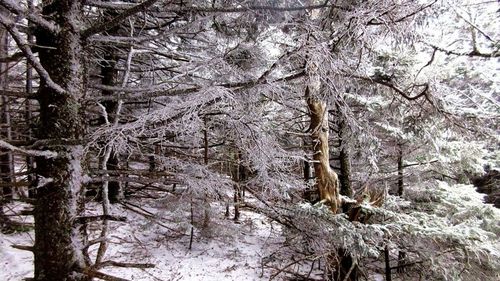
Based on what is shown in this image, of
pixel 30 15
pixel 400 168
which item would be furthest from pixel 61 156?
pixel 400 168

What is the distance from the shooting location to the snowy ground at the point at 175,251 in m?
5.93

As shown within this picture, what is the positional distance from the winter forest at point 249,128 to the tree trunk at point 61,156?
0.5 inches

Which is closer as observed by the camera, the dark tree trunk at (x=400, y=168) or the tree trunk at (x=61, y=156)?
the tree trunk at (x=61, y=156)

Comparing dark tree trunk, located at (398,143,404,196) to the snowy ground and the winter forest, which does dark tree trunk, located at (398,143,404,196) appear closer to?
the winter forest

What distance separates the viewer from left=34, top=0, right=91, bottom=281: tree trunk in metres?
2.22

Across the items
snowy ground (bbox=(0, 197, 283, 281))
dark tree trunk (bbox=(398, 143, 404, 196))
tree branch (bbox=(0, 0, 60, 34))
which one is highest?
tree branch (bbox=(0, 0, 60, 34))

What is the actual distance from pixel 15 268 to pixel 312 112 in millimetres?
→ 6190

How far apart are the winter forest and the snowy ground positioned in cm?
5

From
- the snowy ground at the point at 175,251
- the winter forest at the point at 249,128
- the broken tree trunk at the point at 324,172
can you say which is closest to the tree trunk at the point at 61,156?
the winter forest at the point at 249,128

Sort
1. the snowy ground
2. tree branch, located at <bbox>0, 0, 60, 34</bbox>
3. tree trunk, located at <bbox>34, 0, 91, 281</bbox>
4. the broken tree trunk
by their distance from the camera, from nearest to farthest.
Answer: tree branch, located at <bbox>0, 0, 60, 34</bbox>, tree trunk, located at <bbox>34, 0, 91, 281</bbox>, the snowy ground, the broken tree trunk

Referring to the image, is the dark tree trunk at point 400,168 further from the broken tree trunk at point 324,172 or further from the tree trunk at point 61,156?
the tree trunk at point 61,156

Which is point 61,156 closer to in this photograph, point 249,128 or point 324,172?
point 249,128

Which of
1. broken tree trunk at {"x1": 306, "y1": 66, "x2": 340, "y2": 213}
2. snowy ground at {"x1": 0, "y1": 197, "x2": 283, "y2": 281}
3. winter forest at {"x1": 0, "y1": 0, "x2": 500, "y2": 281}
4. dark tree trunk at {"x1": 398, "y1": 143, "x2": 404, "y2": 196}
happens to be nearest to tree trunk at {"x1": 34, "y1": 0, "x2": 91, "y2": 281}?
winter forest at {"x1": 0, "y1": 0, "x2": 500, "y2": 281}

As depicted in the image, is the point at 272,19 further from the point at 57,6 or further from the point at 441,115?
the point at 441,115
